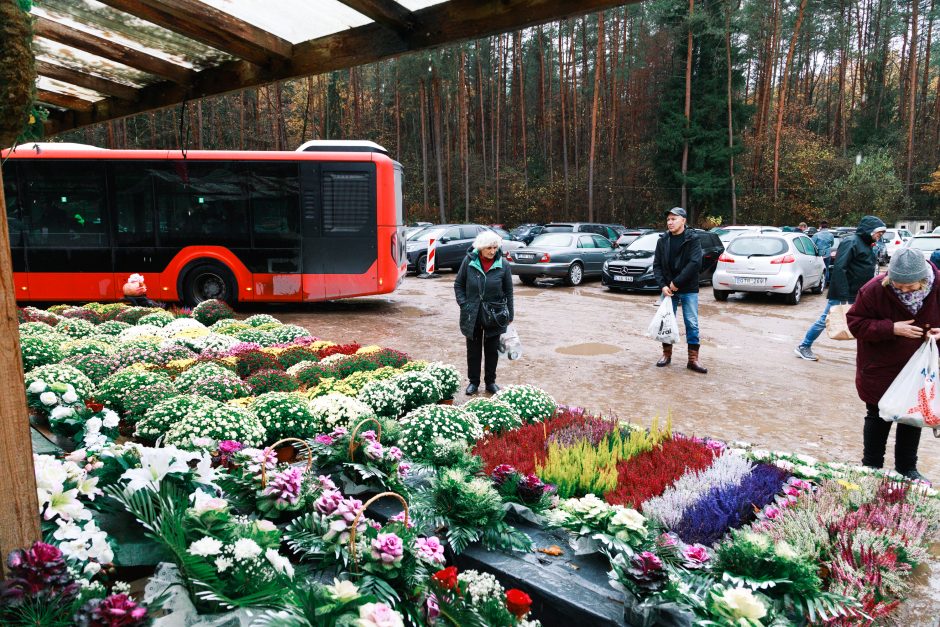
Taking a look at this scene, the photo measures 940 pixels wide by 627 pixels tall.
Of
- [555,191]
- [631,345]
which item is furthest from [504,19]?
[555,191]

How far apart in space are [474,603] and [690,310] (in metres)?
6.53

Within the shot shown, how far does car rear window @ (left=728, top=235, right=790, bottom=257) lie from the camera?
14961 mm

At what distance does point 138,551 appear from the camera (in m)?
2.51

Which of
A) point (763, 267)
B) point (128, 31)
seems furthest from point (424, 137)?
point (128, 31)

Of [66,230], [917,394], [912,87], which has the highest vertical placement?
[912,87]

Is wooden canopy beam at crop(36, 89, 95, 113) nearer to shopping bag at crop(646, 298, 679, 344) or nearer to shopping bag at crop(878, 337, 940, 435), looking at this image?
shopping bag at crop(646, 298, 679, 344)

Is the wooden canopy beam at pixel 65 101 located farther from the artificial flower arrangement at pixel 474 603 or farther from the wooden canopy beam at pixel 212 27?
the artificial flower arrangement at pixel 474 603

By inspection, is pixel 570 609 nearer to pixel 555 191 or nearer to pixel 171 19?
pixel 171 19

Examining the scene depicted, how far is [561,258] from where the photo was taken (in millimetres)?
18359

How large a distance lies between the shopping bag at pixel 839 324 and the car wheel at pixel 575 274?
44.6 feet

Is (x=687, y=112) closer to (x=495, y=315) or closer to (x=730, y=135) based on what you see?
(x=730, y=135)

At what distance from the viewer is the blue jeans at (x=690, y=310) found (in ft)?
26.0

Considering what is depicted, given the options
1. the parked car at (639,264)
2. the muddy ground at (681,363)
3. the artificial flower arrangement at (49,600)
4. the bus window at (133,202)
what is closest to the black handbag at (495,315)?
the muddy ground at (681,363)

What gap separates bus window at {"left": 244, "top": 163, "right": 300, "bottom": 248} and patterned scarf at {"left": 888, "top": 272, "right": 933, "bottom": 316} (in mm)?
10759
